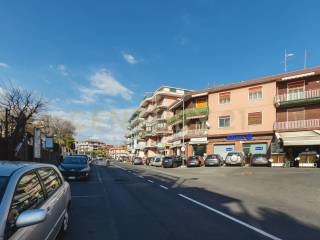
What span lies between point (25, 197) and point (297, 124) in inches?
1546

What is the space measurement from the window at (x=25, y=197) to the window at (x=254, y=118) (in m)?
41.3

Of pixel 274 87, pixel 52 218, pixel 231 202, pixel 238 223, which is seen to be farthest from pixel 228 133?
pixel 52 218

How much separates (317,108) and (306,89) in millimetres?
2403

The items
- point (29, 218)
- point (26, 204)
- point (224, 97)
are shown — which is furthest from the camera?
point (224, 97)

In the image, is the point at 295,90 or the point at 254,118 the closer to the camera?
the point at 295,90

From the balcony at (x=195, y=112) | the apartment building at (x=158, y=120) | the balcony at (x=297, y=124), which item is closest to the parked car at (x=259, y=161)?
the balcony at (x=297, y=124)

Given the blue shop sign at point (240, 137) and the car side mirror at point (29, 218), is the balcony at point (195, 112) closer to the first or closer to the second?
the blue shop sign at point (240, 137)

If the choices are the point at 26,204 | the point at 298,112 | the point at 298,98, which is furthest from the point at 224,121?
the point at 26,204

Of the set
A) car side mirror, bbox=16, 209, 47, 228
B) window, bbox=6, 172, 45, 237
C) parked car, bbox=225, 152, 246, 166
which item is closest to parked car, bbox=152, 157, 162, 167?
parked car, bbox=225, 152, 246, 166

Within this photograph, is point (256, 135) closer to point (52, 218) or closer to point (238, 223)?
point (238, 223)

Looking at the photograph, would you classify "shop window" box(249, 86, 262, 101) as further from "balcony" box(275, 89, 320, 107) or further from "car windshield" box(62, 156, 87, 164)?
"car windshield" box(62, 156, 87, 164)

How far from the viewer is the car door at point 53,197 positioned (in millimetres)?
5102

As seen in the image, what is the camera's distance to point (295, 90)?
41.1 m

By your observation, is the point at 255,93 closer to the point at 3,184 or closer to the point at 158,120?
the point at 158,120
